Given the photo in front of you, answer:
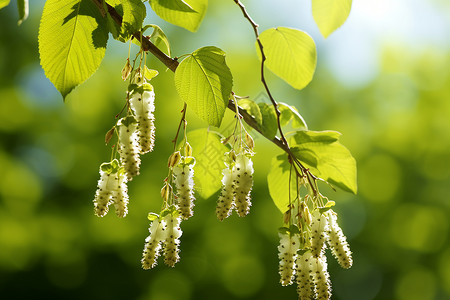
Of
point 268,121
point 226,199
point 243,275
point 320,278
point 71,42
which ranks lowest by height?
point 243,275

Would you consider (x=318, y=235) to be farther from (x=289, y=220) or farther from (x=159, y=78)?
(x=159, y=78)

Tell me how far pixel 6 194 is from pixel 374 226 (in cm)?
604

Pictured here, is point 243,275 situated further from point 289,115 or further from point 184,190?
point 184,190

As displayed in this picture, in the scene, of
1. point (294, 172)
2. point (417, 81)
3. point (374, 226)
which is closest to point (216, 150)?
point (294, 172)

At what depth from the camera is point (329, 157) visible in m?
0.72

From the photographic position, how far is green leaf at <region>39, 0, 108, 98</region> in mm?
533

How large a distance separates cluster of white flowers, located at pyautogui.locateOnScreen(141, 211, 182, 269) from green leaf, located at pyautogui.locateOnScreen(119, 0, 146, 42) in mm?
→ 263

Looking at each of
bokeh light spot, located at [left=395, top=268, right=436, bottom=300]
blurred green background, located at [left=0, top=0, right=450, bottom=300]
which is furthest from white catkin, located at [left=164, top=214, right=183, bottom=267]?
bokeh light spot, located at [left=395, top=268, right=436, bottom=300]

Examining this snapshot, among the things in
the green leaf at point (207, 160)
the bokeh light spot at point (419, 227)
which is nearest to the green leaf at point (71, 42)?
the green leaf at point (207, 160)

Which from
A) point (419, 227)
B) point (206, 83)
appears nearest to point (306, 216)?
point (206, 83)

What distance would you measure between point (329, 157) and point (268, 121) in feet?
0.42

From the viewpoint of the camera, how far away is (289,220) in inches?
29.3

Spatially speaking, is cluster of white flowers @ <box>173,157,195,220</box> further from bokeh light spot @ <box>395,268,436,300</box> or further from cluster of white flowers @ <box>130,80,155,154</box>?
bokeh light spot @ <box>395,268,436,300</box>

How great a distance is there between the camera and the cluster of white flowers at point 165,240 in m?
0.65
